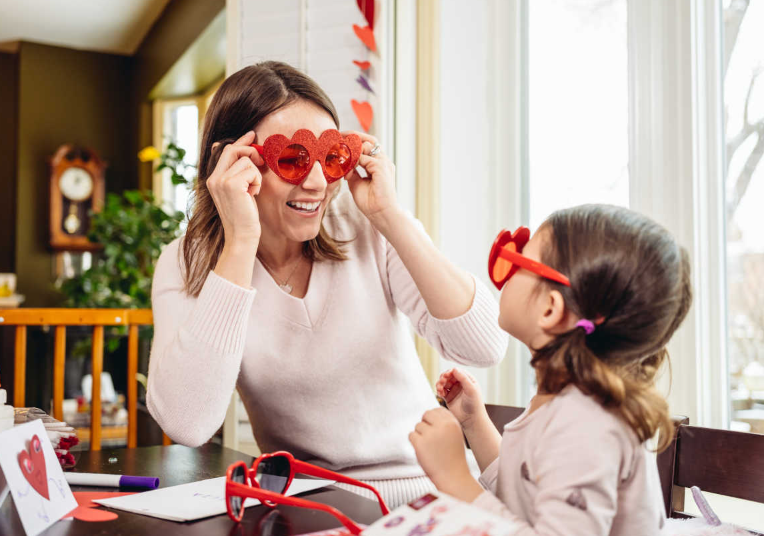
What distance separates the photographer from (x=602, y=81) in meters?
2.06

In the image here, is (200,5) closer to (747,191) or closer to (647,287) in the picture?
(747,191)

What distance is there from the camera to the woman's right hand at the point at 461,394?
1007 mm

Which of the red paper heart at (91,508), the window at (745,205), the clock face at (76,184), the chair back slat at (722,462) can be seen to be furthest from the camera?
the clock face at (76,184)

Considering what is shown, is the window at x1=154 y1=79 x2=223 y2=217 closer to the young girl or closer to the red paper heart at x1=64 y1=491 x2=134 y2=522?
the red paper heart at x1=64 y1=491 x2=134 y2=522

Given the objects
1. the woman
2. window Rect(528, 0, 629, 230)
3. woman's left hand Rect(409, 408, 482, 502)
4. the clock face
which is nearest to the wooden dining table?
woman's left hand Rect(409, 408, 482, 502)

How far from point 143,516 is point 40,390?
5.27 meters

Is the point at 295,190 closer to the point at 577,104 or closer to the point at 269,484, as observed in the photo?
the point at 269,484

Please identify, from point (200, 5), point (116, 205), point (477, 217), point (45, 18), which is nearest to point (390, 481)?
point (477, 217)

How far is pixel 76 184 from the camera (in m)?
6.23

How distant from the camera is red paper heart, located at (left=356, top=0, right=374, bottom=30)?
2.39 metres

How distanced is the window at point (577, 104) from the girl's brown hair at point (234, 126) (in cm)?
94

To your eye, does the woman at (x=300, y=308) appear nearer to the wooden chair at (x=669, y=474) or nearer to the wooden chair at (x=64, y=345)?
the wooden chair at (x=669, y=474)

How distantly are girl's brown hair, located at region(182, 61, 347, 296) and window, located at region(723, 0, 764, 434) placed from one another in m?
0.95

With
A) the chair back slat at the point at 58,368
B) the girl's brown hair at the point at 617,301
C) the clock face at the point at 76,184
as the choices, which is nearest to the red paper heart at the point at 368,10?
the chair back slat at the point at 58,368
